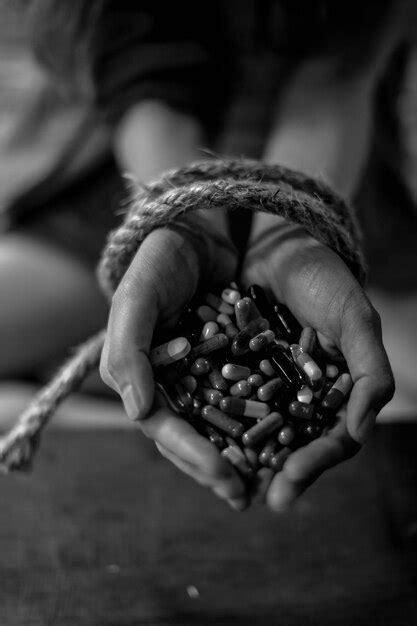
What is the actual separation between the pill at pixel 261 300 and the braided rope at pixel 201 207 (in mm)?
82

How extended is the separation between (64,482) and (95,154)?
1.65ft

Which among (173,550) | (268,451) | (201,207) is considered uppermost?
(201,207)

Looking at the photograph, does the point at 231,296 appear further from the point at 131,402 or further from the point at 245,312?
the point at 131,402

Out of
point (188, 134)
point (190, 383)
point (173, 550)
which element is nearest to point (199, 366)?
point (190, 383)

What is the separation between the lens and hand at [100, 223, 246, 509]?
45 cm

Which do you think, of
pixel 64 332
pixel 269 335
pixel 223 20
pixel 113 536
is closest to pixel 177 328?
pixel 269 335

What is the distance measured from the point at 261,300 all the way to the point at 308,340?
0.07m

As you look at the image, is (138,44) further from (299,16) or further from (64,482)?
(64,482)

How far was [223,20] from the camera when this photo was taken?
99cm

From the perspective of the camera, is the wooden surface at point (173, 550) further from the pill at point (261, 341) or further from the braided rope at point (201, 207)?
the pill at point (261, 341)

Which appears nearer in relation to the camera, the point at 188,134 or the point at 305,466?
the point at 305,466

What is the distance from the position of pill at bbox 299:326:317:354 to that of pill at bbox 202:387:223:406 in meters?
0.09

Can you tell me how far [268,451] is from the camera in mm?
517

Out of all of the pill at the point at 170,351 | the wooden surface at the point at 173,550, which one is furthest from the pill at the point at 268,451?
the wooden surface at the point at 173,550
